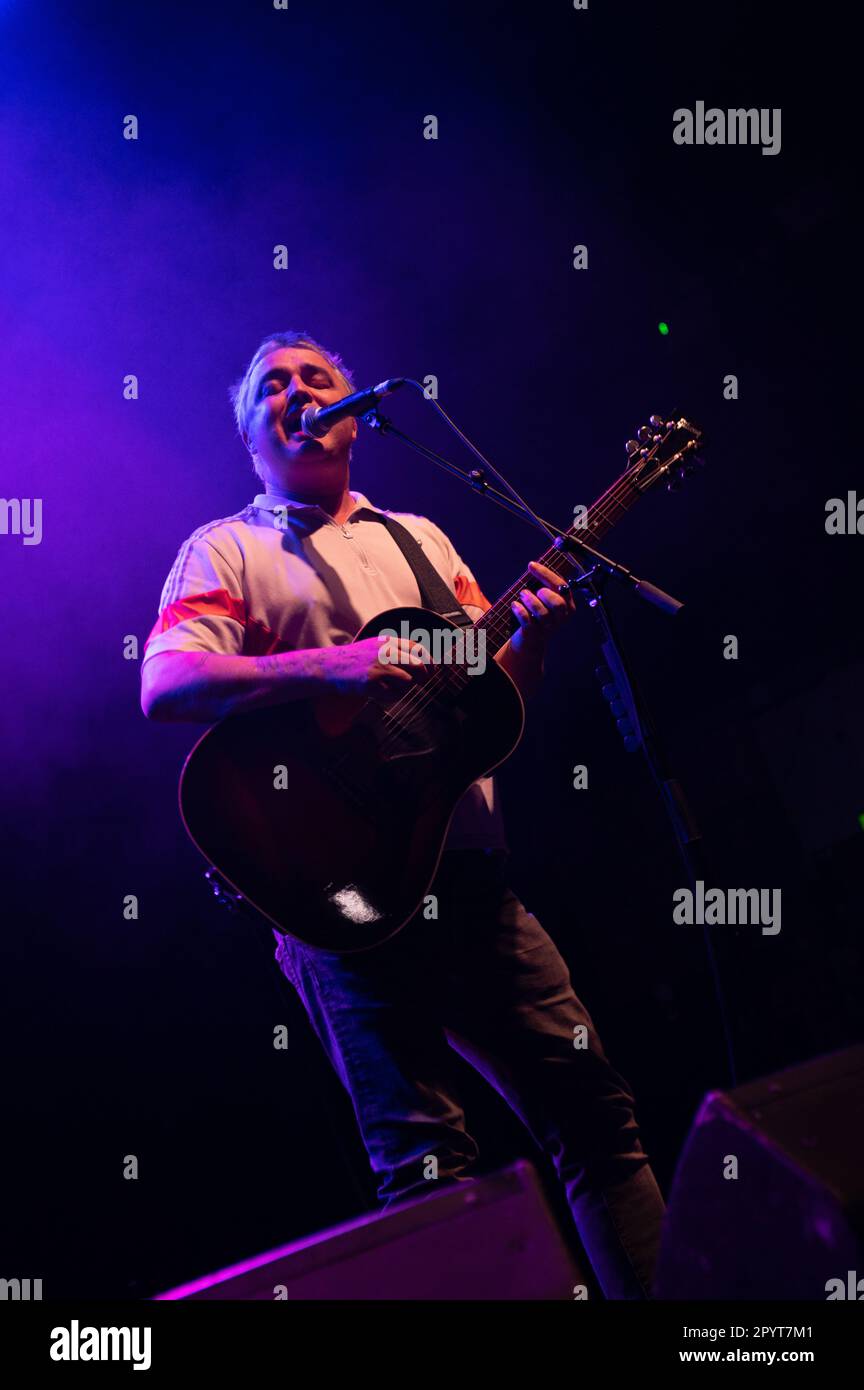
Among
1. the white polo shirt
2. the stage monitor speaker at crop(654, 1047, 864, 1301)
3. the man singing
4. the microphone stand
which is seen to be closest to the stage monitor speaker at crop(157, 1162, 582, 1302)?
the stage monitor speaker at crop(654, 1047, 864, 1301)

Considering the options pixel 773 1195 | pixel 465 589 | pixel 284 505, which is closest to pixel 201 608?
pixel 284 505

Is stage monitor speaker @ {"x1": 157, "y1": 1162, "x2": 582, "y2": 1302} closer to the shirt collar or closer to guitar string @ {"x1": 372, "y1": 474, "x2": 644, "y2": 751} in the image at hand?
guitar string @ {"x1": 372, "y1": 474, "x2": 644, "y2": 751}

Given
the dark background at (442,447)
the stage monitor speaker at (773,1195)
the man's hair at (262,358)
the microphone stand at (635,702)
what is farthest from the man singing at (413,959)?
the dark background at (442,447)

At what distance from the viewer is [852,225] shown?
3.45 metres

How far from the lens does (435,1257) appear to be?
1147 mm

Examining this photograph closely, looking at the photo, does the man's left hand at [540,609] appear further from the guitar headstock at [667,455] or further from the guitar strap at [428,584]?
the guitar headstock at [667,455]

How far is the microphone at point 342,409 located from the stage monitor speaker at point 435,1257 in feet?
5.53

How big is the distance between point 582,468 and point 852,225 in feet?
4.10

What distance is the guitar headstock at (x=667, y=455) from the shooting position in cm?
243

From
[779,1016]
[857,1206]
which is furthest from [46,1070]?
[857,1206]

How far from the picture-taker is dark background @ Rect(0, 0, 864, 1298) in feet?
10.1

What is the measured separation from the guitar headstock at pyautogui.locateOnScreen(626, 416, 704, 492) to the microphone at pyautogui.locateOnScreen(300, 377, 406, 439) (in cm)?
64

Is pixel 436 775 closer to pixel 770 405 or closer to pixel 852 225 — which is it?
pixel 770 405

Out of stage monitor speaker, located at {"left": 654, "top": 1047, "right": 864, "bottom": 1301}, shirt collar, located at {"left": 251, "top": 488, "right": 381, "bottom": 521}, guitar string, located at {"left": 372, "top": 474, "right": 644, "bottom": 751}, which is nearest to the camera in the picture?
stage monitor speaker, located at {"left": 654, "top": 1047, "right": 864, "bottom": 1301}
